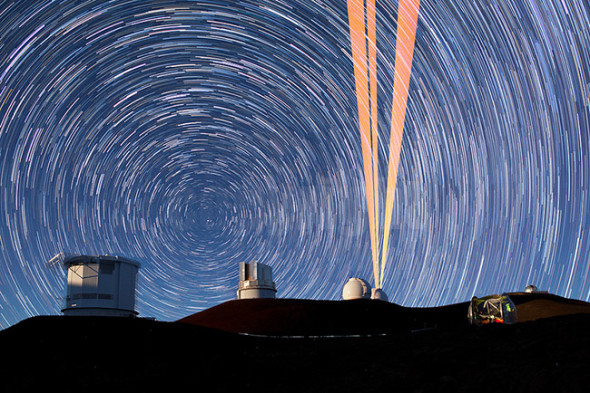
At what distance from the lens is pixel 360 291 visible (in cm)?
5153

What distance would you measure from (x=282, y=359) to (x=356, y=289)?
113ft

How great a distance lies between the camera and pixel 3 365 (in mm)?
15742

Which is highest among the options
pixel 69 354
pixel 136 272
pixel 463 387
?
pixel 136 272

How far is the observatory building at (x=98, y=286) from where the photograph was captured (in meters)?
47.0

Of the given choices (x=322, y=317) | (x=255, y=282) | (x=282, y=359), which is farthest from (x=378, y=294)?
(x=282, y=359)

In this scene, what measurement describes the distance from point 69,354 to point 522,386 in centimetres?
1375

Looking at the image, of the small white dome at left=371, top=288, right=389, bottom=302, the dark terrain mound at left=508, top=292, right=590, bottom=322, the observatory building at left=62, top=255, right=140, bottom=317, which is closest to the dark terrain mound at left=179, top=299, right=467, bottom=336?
the dark terrain mound at left=508, top=292, right=590, bottom=322

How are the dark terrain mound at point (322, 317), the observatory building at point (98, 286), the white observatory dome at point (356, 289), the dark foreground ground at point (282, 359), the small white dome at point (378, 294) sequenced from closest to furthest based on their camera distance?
the dark foreground ground at point (282, 359)
the dark terrain mound at point (322, 317)
the observatory building at point (98, 286)
the white observatory dome at point (356, 289)
the small white dome at point (378, 294)

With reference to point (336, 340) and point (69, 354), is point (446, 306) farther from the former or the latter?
point (69, 354)

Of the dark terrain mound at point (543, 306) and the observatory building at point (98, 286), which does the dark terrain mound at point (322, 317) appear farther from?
the observatory building at point (98, 286)

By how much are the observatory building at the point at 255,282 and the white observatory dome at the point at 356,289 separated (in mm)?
7334

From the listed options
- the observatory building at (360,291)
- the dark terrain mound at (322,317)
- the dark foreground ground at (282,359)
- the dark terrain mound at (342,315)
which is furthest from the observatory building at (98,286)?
the dark foreground ground at (282,359)

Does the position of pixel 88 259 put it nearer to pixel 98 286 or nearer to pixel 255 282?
pixel 98 286

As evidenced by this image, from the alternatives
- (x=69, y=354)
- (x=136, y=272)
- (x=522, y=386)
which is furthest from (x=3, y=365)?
(x=136, y=272)
